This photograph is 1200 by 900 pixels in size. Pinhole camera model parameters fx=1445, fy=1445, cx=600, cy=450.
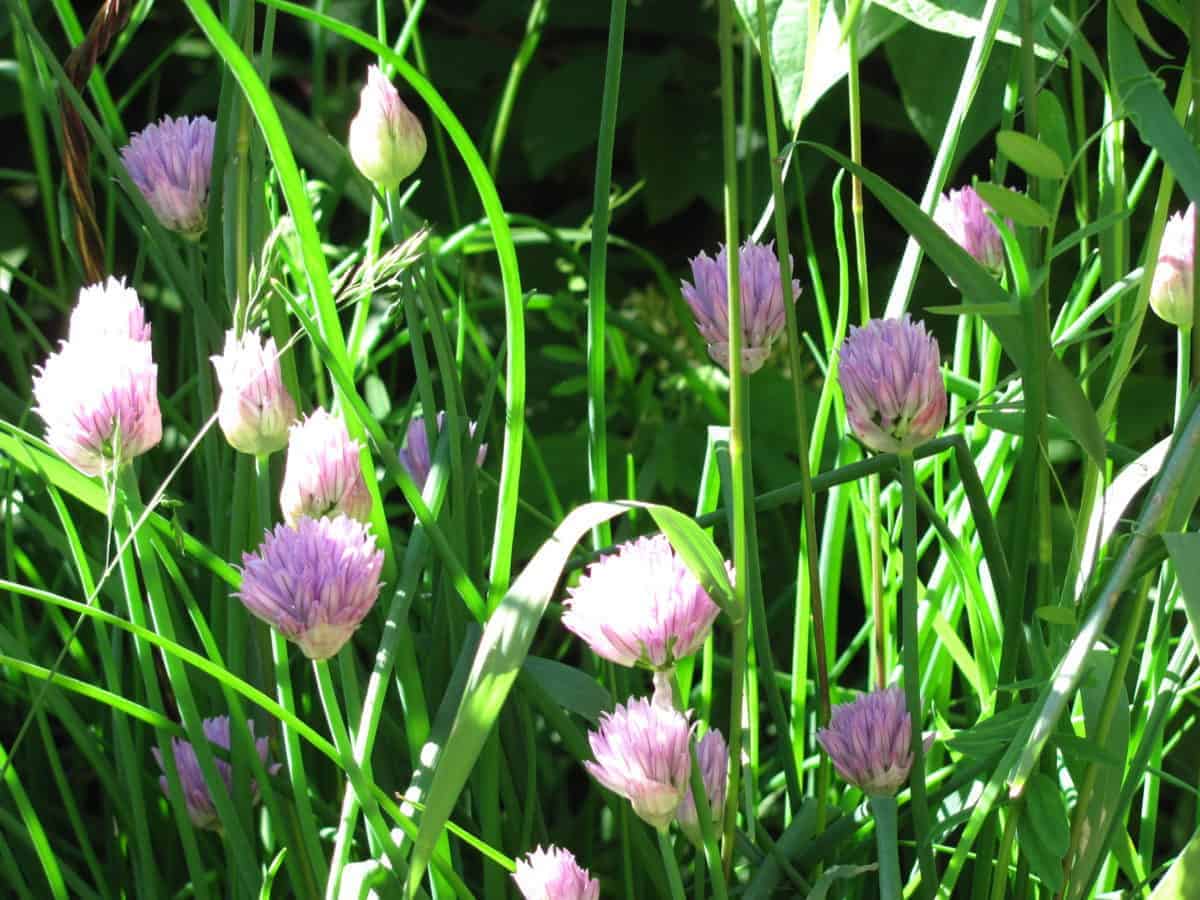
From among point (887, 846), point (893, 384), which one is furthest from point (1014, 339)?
point (887, 846)

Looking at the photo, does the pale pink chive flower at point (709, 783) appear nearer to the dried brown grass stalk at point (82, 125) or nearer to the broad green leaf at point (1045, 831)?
the broad green leaf at point (1045, 831)

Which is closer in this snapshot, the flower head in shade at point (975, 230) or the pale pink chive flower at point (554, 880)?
the pale pink chive flower at point (554, 880)

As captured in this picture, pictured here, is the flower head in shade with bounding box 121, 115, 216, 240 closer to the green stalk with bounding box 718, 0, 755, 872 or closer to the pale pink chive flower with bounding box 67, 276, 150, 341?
the pale pink chive flower with bounding box 67, 276, 150, 341

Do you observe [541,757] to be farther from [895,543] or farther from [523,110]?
[523,110]

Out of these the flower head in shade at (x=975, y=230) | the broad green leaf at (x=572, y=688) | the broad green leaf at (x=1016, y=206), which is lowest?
the broad green leaf at (x=572, y=688)

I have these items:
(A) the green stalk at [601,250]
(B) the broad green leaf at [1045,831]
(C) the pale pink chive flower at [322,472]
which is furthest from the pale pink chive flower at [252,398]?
(B) the broad green leaf at [1045,831]

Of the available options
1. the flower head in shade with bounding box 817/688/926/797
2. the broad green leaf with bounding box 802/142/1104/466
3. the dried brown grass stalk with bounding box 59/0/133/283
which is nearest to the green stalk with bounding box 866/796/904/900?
the flower head in shade with bounding box 817/688/926/797
